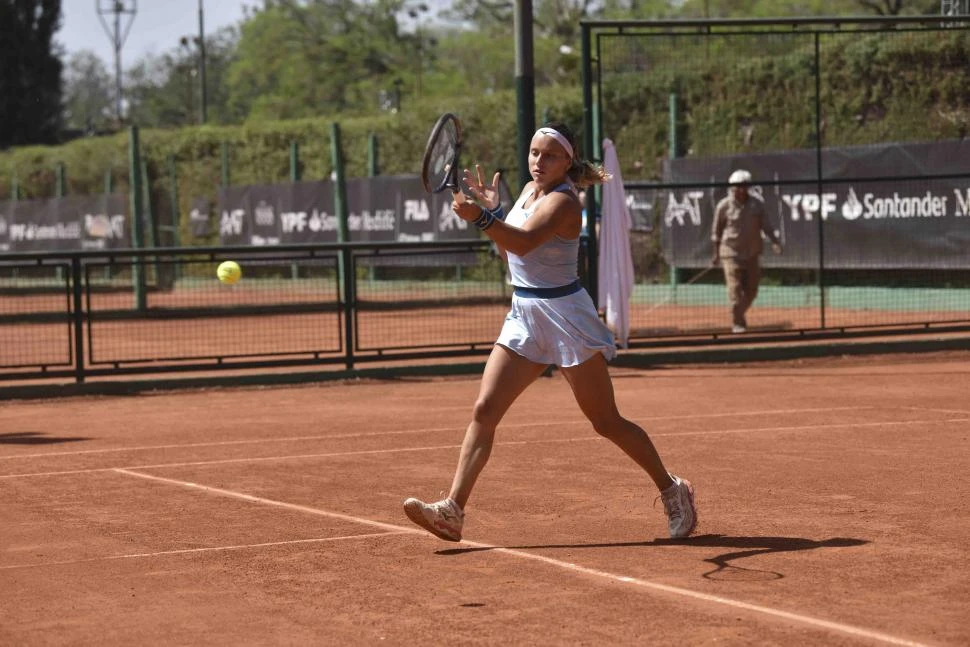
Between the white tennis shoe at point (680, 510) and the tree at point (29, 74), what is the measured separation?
57.3 meters

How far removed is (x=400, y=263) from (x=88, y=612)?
1602 centimetres

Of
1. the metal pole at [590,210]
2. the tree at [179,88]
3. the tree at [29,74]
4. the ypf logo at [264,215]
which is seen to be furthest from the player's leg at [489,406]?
the tree at [179,88]

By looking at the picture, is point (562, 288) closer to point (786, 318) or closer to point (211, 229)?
point (786, 318)

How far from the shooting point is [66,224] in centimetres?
A: 3925

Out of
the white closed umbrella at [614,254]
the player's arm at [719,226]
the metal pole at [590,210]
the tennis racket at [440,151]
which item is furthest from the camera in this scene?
the player's arm at [719,226]

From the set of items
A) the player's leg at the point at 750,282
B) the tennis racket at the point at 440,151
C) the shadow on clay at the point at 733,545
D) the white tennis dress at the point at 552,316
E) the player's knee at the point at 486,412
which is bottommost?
the shadow on clay at the point at 733,545

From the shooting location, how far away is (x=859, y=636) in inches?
211

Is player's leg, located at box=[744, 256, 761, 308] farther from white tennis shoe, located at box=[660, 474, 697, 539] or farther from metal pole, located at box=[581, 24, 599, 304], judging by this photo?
white tennis shoe, located at box=[660, 474, 697, 539]

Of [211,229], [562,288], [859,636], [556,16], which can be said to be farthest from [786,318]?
[556,16]

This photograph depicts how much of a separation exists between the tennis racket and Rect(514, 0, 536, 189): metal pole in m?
6.99

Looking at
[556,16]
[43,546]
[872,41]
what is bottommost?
[43,546]

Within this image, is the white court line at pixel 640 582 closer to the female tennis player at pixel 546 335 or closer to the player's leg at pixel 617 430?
the player's leg at pixel 617 430

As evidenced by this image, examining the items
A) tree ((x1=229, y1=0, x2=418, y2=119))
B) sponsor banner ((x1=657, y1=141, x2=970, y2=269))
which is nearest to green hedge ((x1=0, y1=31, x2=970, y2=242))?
sponsor banner ((x1=657, y1=141, x2=970, y2=269))

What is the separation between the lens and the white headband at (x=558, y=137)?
280 inches
